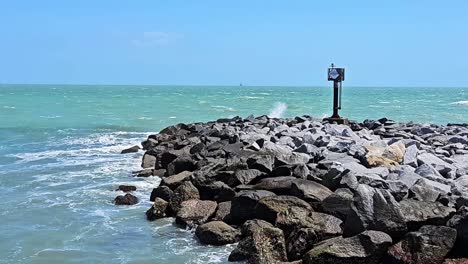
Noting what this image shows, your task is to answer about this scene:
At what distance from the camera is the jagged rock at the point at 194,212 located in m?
7.92

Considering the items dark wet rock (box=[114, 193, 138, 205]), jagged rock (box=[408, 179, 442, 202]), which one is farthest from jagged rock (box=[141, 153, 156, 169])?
jagged rock (box=[408, 179, 442, 202])

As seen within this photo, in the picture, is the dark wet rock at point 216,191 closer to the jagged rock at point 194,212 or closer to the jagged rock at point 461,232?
the jagged rock at point 194,212

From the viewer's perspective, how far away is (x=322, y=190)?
7836 millimetres

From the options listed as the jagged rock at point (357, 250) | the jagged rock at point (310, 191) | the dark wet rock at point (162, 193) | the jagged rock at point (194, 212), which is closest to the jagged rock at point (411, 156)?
the jagged rock at point (310, 191)

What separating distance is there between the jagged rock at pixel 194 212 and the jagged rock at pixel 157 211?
36 centimetres

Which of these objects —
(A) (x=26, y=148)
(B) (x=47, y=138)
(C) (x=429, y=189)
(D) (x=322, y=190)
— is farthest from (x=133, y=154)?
(C) (x=429, y=189)

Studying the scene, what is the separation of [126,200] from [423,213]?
4.90 metres

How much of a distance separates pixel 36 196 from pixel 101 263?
4.12 metres

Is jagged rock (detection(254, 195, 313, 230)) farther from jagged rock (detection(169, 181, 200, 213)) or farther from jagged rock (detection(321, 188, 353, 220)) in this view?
jagged rock (detection(169, 181, 200, 213))

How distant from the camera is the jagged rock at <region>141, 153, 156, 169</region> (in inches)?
511

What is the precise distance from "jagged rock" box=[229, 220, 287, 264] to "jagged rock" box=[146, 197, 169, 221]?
7.24 feet

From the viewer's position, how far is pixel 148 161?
13.1 metres

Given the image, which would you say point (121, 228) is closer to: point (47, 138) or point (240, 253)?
point (240, 253)

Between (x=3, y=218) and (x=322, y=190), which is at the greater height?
(x=322, y=190)
